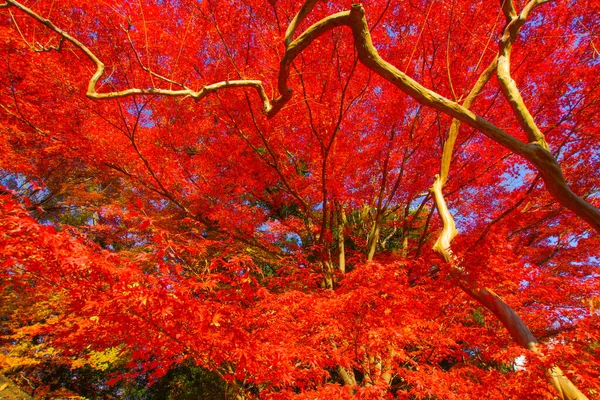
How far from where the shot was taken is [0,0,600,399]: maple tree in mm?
3174

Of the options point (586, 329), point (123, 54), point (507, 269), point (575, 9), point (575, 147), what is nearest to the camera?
point (586, 329)

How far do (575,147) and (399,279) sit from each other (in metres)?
5.50

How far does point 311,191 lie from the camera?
27.0ft

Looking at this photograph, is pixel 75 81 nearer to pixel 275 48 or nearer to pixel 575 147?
pixel 275 48

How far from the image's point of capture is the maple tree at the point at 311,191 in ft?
10.4

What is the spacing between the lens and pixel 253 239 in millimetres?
8156

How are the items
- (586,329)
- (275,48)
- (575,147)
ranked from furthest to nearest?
(575,147)
(275,48)
(586,329)

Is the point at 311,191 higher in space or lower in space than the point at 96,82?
higher

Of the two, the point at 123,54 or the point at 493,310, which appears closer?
the point at 493,310

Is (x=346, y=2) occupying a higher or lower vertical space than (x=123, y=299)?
higher

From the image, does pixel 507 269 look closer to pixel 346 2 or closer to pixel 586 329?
pixel 586 329

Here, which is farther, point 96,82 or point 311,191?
point 311,191

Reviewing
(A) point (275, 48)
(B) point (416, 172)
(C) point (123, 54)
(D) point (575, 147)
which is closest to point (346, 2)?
(A) point (275, 48)

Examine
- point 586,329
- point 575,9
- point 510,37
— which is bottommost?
point 586,329
